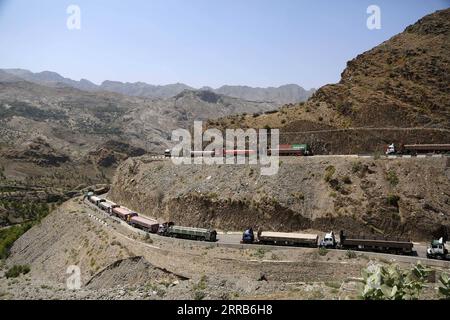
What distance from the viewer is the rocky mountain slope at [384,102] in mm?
49031

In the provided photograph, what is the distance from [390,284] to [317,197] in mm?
28552

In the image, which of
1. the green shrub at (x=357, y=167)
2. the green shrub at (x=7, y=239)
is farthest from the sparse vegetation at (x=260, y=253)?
the green shrub at (x=7, y=239)

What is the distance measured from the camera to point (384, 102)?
172ft

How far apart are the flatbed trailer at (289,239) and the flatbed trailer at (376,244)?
7.43 ft

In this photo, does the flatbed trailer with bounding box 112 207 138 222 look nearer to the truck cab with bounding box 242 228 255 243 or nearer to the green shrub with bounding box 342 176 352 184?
the truck cab with bounding box 242 228 255 243

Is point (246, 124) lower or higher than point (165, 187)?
higher

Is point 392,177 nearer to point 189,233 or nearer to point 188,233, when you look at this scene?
point 189,233

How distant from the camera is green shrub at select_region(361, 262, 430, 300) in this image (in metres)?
12.9

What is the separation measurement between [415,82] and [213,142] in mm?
A: 27356

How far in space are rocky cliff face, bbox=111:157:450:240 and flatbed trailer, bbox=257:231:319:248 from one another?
4.09 metres

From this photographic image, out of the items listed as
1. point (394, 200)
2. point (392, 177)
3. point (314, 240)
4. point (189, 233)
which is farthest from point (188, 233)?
point (392, 177)
